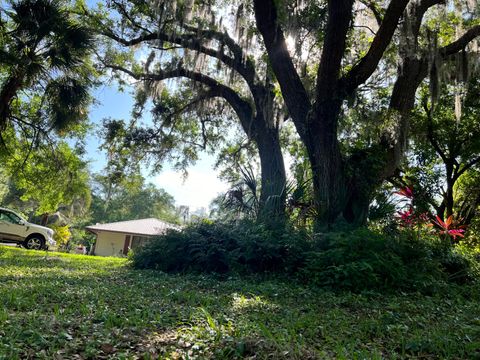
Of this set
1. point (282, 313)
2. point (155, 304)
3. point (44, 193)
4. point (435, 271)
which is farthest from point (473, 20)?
point (44, 193)

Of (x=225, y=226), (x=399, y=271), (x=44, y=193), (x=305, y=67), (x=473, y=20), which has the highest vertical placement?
(x=473, y=20)

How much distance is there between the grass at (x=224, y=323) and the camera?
2.17 metres

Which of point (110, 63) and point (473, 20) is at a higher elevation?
point (473, 20)

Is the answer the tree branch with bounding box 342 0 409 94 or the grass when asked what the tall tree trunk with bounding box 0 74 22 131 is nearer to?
the grass

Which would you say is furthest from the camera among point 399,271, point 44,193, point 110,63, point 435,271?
point 44,193

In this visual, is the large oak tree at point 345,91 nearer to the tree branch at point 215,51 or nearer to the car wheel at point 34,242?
the tree branch at point 215,51

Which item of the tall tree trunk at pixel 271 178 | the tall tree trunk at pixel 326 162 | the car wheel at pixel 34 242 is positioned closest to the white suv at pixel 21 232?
the car wheel at pixel 34 242

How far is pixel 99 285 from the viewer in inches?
174

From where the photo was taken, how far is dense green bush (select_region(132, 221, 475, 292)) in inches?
184

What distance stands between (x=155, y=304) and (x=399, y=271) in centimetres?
313

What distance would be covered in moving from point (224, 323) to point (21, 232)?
1342 cm

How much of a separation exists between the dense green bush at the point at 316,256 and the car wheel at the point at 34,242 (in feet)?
29.6

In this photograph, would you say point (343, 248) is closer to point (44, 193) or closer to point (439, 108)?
point (439, 108)

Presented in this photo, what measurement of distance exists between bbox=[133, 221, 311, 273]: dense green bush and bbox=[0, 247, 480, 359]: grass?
107 cm
